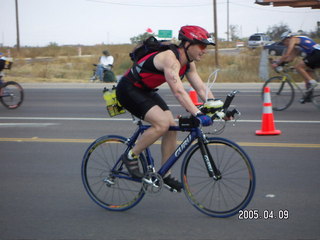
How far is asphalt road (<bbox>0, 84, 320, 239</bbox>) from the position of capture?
509 cm

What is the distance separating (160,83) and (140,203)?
4.55 feet

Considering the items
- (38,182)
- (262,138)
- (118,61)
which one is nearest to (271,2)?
(118,61)

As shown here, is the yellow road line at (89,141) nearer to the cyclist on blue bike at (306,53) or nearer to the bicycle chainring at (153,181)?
the cyclist on blue bike at (306,53)

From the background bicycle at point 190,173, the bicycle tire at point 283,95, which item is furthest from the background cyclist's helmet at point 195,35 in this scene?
the bicycle tire at point 283,95

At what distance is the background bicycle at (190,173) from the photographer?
511 cm

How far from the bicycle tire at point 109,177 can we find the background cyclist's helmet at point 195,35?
1214mm

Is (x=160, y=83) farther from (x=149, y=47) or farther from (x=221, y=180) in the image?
(x=221, y=180)

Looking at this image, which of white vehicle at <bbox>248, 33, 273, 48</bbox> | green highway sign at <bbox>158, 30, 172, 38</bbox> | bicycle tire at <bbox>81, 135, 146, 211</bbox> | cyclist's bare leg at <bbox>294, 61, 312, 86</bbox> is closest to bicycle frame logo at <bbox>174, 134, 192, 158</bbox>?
bicycle tire at <bbox>81, 135, 146, 211</bbox>

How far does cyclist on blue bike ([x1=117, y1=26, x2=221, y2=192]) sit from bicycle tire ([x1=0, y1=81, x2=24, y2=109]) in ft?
30.7

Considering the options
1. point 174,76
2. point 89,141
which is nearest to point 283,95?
point 89,141

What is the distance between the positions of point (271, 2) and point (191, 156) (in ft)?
83.6

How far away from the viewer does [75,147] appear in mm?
9164

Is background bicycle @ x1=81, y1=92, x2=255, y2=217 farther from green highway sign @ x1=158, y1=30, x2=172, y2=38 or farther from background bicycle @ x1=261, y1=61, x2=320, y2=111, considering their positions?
green highway sign @ x1=158, y1=30, x2=172, y2=38

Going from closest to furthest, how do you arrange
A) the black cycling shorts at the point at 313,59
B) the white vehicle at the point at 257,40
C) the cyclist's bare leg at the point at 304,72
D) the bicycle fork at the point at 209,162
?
the bicycle fork at the point at 209,162 → the black cycling shorts at the point at 313,59 → the cyclist's bare leg at the point at 304,72 → the white vehicle at the point at 257,40
